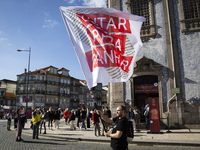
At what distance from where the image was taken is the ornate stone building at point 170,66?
585 inches

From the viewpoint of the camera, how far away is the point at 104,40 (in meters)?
6.00

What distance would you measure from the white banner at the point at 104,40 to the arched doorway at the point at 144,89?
10.6 metres

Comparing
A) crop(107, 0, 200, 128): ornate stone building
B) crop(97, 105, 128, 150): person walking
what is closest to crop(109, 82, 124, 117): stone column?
crop(107, 0, 200, 128): ornate stone building

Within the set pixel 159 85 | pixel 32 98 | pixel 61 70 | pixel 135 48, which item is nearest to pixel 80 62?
pixel 135 48

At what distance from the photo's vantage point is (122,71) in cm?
589

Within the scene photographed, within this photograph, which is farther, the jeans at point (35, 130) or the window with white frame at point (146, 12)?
the window with white frame at point (146, 12)

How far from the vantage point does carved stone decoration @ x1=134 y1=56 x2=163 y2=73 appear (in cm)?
1589

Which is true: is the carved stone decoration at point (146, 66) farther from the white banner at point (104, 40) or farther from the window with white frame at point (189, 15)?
the white banner at point (104, 40)

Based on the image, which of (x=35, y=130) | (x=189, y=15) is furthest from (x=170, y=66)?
(x=35, y=130)

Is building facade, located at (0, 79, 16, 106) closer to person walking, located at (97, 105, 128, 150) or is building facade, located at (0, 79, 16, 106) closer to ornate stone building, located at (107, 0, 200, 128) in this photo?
ornate stone building, located at (107, 0, 200, 128)

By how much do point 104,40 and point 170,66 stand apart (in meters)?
11.3

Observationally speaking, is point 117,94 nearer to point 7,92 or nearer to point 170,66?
point 170,66

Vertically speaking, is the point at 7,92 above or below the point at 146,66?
above

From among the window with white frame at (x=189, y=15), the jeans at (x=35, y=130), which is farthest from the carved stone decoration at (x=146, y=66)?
the jeans at (x=35, y=130)
